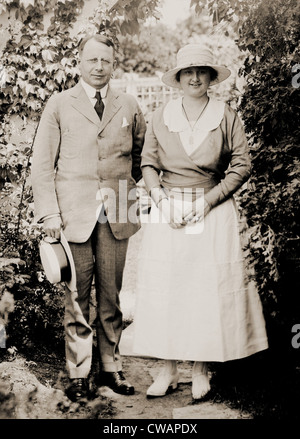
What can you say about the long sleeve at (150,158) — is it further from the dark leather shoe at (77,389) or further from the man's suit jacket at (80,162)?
the dark leather shoe at (77,389)

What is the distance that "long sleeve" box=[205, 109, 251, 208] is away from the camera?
3.55 meters

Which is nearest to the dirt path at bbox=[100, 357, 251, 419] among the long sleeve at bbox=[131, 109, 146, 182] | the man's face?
the long sleeve at bbox=[131, 109, 146, 182]

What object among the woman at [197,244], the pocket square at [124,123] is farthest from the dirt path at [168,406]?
the pocket square at [124,123]

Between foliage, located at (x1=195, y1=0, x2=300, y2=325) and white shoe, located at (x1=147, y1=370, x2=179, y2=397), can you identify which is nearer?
foliage, located at (x1=195, y1=0, x2=300, y2=325)

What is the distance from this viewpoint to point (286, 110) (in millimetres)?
3453

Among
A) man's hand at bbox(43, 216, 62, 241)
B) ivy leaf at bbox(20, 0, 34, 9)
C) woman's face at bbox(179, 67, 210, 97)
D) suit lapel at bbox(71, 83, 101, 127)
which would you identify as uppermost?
ivy leaf at bbox(20, 0, 34, 9)

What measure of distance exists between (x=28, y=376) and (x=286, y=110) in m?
2.42

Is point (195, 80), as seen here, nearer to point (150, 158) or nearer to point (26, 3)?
point (150, 158)

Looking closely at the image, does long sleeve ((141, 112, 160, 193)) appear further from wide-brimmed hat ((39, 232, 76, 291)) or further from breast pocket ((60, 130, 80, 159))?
wide-brimmed hat ((39, 232, 76, 291))

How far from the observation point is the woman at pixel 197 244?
3525mm

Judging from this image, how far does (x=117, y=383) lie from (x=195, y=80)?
6.50ft

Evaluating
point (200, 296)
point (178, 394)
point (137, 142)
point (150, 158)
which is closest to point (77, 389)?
point (178, 394)

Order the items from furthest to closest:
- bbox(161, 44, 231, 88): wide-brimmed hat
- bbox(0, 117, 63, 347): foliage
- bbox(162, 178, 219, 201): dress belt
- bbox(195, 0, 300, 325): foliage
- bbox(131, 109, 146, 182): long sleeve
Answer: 1. bbox(0, 117, 63, 347): foliage
2. bbox(131, 109, 146, 182): long sleeve
3. bbox(162, 178, 219, 201): dress belt
4. bbox(161, 44, 231, 88): wide-brimmed hat
5. bbox(195, 0, 300, 325): foliage

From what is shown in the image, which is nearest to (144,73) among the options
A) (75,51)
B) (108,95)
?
(75,51)
